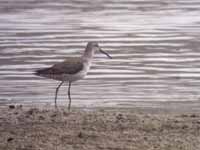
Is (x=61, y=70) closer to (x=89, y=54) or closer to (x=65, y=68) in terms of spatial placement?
(x=65, y=68)

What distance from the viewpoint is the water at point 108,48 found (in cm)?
1446

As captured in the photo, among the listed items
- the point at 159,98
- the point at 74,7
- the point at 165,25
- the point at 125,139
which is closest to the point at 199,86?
the point at 159,98

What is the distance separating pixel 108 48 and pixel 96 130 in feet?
30.3

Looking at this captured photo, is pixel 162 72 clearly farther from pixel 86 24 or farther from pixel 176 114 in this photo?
→ pixel 86 24

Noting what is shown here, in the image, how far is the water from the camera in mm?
14461

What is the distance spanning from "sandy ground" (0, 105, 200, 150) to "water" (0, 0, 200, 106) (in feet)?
6.07

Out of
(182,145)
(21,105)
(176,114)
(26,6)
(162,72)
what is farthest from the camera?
(26,6)

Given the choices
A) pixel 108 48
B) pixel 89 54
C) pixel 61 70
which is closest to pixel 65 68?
pixel 61 70

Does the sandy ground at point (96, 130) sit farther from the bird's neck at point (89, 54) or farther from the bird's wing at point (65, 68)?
the bird's neck at point (89, 54)

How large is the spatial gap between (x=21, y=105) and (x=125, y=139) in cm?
364

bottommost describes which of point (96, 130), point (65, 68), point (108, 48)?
point (108, 48)

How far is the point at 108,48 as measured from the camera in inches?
769

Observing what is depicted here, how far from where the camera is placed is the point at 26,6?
2989cm

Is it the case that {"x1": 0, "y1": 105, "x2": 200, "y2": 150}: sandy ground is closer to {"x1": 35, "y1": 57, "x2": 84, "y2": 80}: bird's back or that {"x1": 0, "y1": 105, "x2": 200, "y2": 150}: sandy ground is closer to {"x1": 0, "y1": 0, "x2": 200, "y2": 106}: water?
{"x1": 35, "y1": 57, "x2": 84, "y2": 80}: bird's back
